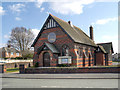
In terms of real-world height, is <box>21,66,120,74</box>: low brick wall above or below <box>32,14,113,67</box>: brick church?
below

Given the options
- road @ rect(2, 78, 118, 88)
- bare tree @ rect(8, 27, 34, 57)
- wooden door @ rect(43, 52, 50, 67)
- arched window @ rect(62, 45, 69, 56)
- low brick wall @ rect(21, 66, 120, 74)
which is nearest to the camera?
road @ rect(2, 78, 118, 88)

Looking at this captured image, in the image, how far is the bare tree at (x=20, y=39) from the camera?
45.4 meters

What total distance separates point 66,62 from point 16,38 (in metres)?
29.7

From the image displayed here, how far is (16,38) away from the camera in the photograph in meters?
45.2

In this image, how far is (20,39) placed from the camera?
45.5 meters

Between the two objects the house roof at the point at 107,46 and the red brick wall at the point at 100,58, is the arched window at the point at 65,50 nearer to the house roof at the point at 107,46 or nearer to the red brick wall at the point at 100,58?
the red brick wall at the point at 100,58

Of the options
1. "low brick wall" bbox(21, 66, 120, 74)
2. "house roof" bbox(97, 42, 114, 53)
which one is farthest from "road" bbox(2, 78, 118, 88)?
"house roof" bbox(97, 42, 114, 53)

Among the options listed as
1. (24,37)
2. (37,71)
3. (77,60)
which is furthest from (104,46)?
(24,37)

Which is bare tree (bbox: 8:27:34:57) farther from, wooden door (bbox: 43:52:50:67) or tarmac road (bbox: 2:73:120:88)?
tarmac road (bbox: 2:73:120:88)

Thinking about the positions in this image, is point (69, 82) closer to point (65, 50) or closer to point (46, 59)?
point (65, 50)

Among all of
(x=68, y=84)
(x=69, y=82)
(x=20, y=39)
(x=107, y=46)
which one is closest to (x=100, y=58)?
(x=107, y=46)

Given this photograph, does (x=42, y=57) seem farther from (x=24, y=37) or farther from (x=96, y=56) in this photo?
(x=24, y=37)

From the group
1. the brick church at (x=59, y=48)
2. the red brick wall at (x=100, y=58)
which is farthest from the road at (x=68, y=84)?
the red brick wall at (x=100, y=58)

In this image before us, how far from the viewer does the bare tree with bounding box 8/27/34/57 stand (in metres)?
45.4
